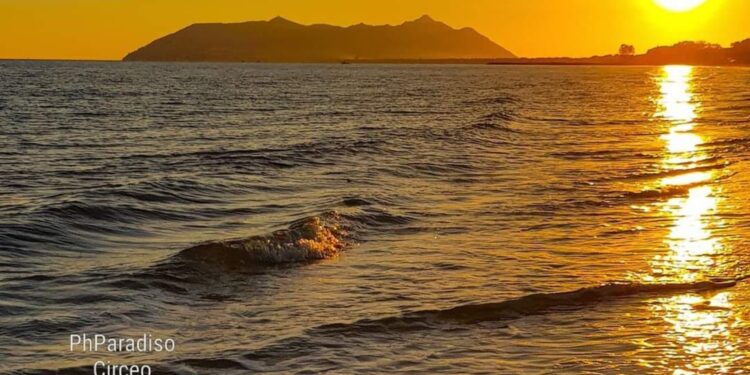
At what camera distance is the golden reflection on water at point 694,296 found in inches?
439

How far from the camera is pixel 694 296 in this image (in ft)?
45.1

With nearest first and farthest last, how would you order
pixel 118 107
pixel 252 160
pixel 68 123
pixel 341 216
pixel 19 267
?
pixel 19 267, pixel 341 216, pixel 252 160, pixel 68 123, pixel 118 107

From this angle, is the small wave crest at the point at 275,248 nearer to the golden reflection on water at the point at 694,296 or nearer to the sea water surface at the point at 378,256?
the sea water surface at the point at 378,256

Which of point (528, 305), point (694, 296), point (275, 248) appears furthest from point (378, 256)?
point (694, 296)

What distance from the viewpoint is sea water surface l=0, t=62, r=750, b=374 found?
37.6 feet

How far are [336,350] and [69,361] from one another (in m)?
3.05

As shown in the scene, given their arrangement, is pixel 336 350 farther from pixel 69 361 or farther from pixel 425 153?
pixel 425 153

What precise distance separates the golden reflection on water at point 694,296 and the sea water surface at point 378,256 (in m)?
0.05

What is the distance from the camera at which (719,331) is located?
12.1m

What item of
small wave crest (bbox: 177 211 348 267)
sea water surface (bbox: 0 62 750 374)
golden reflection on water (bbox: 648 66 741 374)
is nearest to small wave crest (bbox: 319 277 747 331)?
sea water surface (bbox: 0 62 750 374)

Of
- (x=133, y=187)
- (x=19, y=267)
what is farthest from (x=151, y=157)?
(x=19, y=267)

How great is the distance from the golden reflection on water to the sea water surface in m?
0.05

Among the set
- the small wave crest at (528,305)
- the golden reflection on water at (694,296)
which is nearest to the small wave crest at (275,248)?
the small wave crest at (528,305)

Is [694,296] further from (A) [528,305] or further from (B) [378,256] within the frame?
(B) [378,256]
